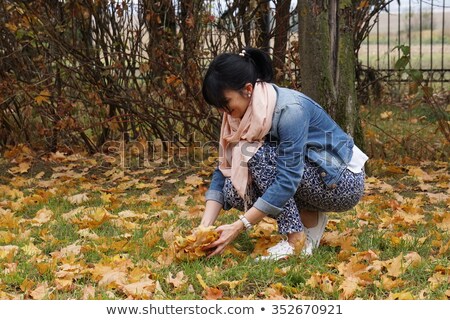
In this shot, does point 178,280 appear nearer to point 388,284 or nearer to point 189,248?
point 189,248

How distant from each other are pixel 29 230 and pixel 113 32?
2.70 metres

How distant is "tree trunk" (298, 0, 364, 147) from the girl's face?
73.8 inches

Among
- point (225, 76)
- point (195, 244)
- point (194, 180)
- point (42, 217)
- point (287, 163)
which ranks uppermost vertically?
point (225, 76)

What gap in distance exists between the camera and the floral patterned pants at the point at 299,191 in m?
3.38

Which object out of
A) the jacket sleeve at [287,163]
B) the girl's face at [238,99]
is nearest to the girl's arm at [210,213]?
the jacket sleeve at [287,163]

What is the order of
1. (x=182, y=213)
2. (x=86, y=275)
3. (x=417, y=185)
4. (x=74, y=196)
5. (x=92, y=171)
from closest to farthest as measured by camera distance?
(x=86, y=275) → (x=182, y=213) → (x=74, y=196) → (x=417, y=185) → (x=92, y=171)

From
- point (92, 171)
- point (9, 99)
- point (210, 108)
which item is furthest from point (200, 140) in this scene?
point (9, 99)

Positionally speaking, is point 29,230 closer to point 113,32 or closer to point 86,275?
point 86,275

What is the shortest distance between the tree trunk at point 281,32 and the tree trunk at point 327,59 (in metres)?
0.93

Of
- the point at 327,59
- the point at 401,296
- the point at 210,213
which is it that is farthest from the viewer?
the point at 327,59

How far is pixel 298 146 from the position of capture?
3285 millimetres

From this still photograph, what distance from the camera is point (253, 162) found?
133 inches

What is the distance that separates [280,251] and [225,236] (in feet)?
0.83

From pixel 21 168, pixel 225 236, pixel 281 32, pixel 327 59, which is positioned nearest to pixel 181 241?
pixel 225 236
